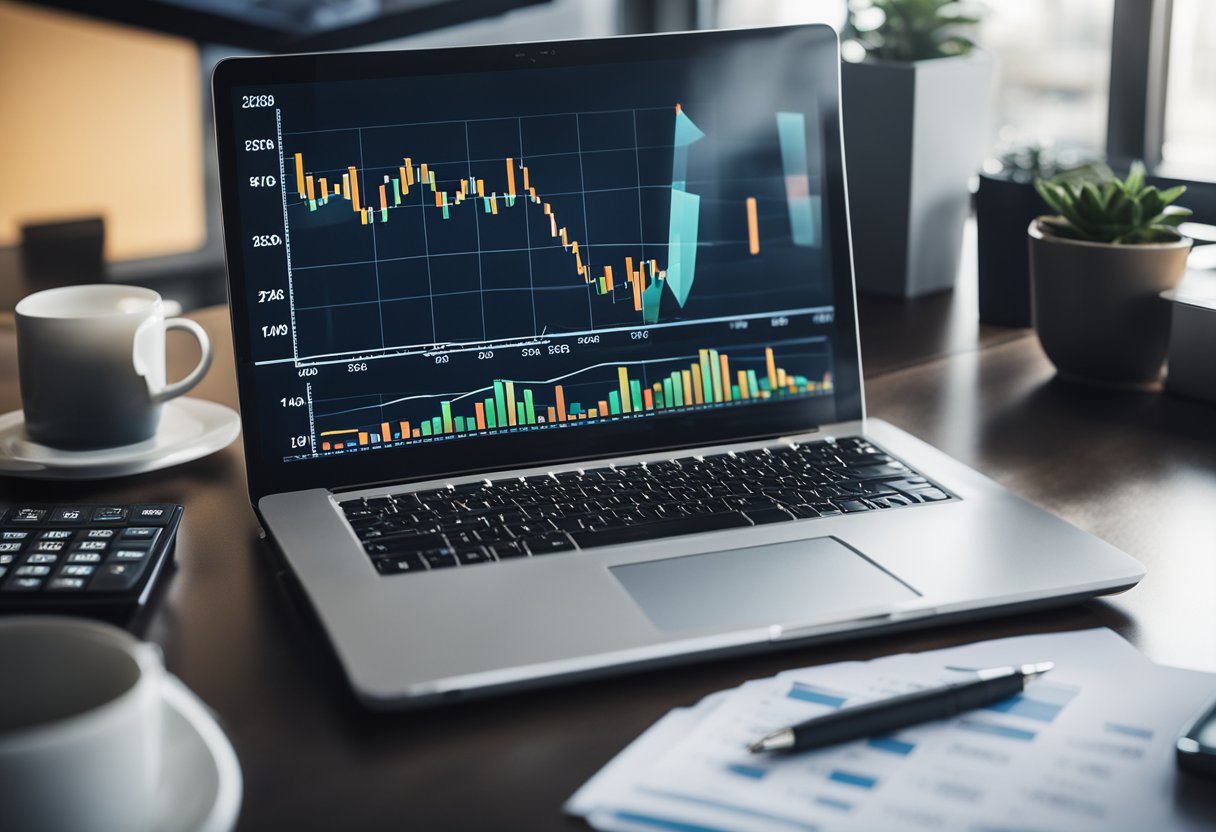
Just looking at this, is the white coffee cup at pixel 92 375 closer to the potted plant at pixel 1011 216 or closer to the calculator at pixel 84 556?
the calculator at pixel 84 556

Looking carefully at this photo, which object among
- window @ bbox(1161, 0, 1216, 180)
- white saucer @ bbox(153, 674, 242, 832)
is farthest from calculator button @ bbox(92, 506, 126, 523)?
window @ bbox(1161, 0, 1216, 180)

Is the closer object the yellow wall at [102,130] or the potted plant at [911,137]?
the potted plant at [911,137]

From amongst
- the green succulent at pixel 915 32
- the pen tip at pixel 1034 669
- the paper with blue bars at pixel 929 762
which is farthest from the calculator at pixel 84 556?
the green succulent at pixel 915 32

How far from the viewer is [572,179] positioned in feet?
2.95

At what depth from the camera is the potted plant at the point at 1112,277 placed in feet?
3.67

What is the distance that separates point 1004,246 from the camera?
133 cm

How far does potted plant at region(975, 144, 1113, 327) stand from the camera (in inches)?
50.9

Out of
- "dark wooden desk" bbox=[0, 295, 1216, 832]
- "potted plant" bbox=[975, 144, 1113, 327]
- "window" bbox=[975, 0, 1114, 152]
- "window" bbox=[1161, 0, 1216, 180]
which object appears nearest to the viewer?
"dark wooden desk" bbox=[0, 295, 1216, 832]

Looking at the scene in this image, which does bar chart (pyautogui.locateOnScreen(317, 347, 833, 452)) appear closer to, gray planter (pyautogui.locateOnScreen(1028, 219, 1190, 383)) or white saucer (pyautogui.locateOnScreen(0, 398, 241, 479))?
white saucer (pyautogui.locateOnScreen(0, 398, 241, 479))

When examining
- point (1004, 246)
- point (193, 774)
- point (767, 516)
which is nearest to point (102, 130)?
point (1004, 246)

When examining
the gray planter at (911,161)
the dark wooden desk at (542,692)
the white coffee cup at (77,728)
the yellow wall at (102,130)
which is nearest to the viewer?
the white coffee cup at (77,728)

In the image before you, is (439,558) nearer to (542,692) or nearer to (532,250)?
(542,692)

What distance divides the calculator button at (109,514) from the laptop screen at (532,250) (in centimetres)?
9

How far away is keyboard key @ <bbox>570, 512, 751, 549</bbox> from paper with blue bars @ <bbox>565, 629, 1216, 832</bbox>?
0.15 m
